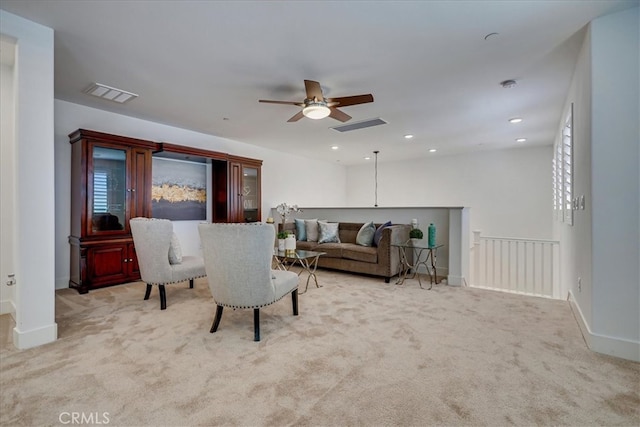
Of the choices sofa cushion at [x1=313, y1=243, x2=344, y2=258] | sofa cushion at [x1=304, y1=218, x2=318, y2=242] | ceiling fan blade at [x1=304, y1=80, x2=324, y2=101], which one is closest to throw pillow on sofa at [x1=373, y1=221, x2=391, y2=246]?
sofa cushion at [x1=313, y1=243, x2=344, y2=258]

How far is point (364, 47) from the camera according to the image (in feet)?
8.55

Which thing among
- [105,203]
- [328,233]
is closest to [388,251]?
[328,233]

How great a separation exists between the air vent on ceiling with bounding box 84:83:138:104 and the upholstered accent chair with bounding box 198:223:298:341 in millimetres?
2347

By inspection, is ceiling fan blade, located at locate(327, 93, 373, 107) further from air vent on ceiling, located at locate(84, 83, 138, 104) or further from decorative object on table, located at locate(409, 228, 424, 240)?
air vent on ceiling, located at locate(84, 83, 138, 104)

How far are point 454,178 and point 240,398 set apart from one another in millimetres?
7098

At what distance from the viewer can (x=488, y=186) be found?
6.89 metres

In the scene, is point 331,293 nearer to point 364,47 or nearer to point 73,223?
point 364,47

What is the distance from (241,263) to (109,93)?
9.55ft

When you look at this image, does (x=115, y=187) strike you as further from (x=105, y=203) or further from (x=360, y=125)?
(x=360, y=125)

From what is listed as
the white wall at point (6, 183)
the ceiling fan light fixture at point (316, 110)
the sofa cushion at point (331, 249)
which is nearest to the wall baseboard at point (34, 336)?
the white wall at point (6, 183)

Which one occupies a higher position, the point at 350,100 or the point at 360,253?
the point at 350,100

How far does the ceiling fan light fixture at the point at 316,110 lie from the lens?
3057 millimetres

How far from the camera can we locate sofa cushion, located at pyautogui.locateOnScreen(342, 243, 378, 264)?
4.48 meters

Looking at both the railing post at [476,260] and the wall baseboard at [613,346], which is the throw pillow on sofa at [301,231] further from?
the wall baseboard at [613,346]
